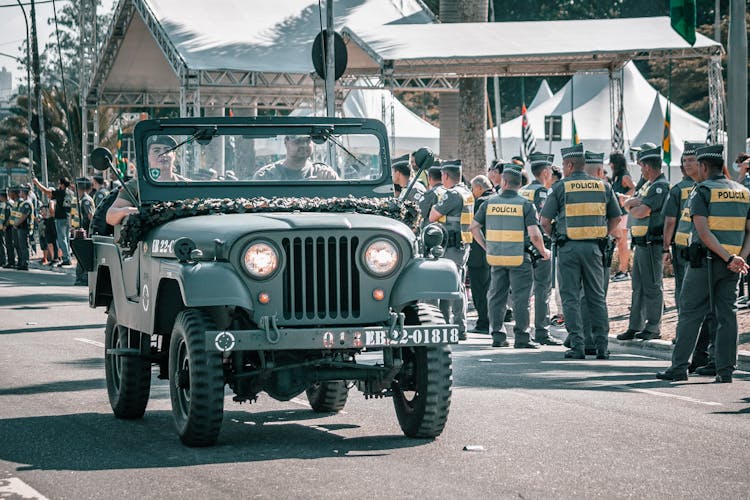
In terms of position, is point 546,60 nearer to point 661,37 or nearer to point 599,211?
point 661,37

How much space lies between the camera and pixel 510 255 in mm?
14938

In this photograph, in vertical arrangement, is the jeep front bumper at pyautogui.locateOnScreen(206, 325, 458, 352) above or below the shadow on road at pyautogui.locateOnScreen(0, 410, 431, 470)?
above

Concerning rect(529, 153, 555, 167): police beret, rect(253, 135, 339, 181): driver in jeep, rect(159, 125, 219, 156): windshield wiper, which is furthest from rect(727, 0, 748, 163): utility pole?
rect(159, 125, 219, 156): windshield wiper

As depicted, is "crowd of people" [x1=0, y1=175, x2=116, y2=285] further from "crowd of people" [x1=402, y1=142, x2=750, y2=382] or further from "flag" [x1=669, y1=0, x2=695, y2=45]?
"crowd of people" [x1=402, y1=142, x2=750, y2=382]

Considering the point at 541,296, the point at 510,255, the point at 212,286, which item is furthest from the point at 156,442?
the point at 541,296

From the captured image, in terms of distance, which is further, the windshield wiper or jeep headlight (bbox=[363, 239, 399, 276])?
the windshield wiper

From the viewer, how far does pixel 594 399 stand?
10.6 m

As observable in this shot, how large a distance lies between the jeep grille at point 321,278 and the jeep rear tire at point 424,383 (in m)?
0.49

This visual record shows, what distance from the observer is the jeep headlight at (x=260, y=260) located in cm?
803

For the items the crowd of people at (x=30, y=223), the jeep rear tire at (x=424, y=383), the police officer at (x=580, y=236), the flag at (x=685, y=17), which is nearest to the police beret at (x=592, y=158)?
the police officer at (x=580, y=236)

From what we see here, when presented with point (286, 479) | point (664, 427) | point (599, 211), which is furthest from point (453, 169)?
point (286, 479)

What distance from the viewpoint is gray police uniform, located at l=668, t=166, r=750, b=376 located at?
11.6m

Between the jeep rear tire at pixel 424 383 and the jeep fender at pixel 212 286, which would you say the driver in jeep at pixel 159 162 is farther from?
the jeep rear tire at pixel 424 383

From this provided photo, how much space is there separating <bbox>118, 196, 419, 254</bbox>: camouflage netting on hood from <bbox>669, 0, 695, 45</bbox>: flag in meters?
12.9
